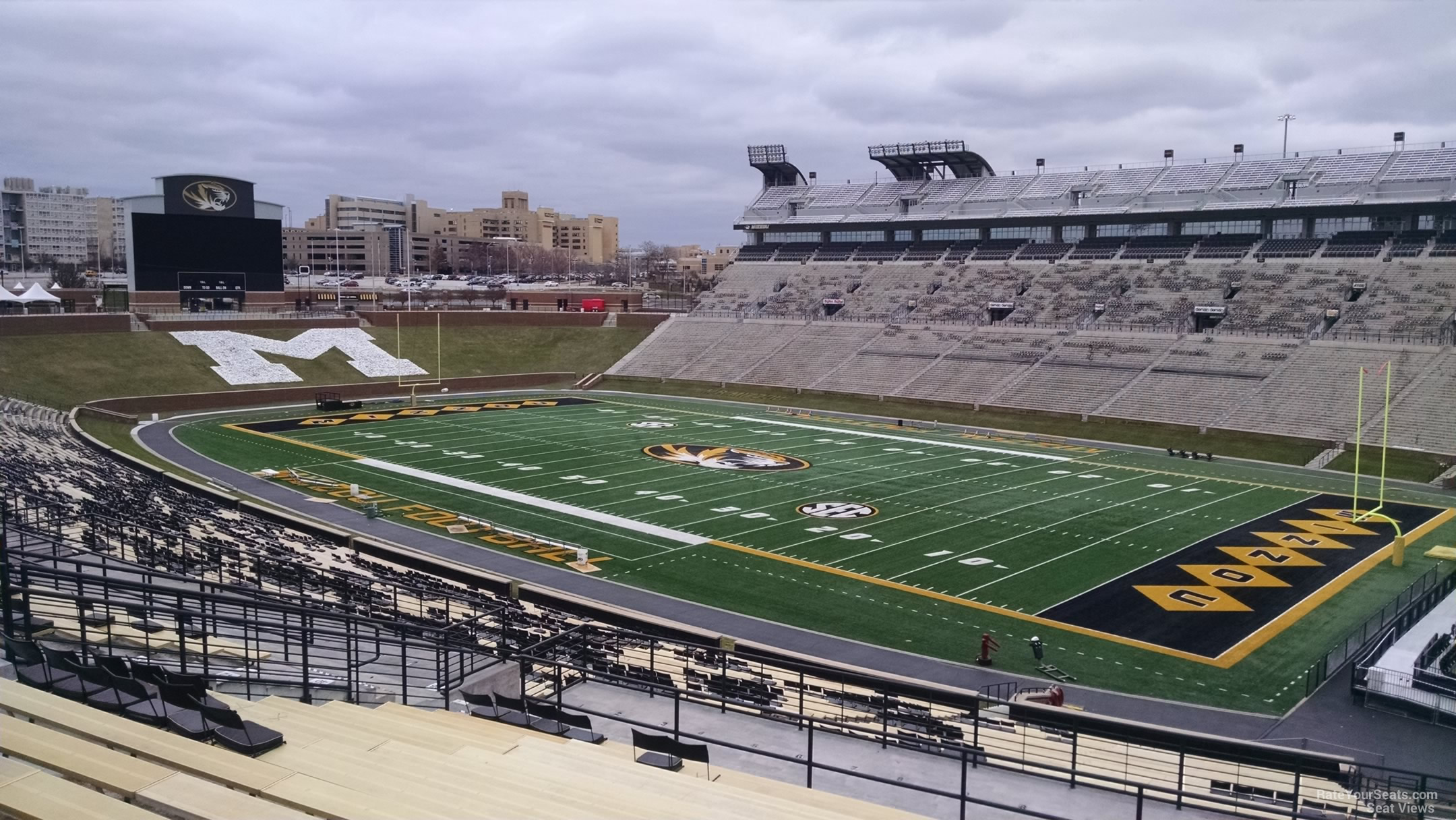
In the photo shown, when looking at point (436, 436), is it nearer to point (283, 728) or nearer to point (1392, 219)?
point (283, 728)

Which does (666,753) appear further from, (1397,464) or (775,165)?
(775,165)

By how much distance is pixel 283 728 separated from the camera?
830 cm

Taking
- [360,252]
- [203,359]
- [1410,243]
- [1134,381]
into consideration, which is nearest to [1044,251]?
[1134,381]

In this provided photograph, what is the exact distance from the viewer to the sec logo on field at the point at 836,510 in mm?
29781

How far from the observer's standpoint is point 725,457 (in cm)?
3931

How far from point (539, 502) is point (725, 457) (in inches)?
387

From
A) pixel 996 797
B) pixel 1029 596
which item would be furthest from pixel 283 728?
pixel 1029 596

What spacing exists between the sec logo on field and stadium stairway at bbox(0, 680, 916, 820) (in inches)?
845

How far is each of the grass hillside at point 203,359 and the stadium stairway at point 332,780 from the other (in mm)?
46476

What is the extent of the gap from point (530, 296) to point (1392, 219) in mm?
59572

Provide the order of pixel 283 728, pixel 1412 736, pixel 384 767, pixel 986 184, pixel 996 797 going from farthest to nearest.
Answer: pixel 986 184 → pixel 1412 736 → pixel 996 797 → pixel 283 728 → pixel 384 767

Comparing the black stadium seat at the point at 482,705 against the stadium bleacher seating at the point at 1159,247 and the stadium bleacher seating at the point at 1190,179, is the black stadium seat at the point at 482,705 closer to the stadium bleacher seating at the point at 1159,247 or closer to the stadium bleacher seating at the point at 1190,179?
the stadium bleacher seating at the point at 1159,247

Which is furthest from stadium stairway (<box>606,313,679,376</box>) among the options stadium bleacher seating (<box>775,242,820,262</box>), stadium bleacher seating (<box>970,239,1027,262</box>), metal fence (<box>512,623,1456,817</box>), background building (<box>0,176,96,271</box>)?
background building (<box>0,176,96,271</box>)
